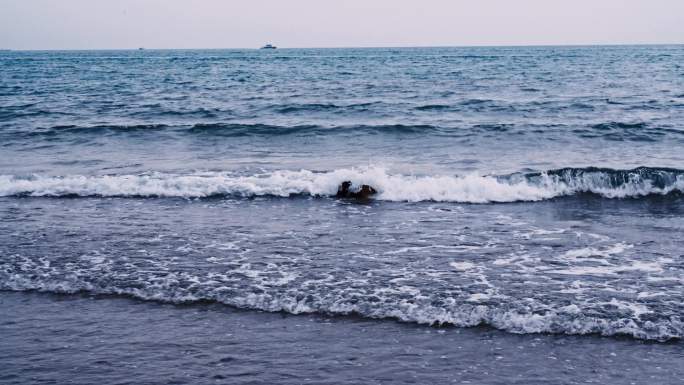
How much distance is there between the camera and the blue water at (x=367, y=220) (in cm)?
761

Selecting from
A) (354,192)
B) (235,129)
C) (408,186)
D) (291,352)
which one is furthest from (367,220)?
(235,129)

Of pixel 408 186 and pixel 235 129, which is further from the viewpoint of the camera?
pixel 235 129

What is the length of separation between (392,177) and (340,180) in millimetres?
1414

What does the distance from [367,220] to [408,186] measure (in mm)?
→ 2713

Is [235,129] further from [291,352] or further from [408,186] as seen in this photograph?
[291,352]

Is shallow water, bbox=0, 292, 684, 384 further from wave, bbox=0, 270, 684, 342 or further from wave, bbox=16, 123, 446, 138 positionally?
wave, bbox=16, 123, 446, 138

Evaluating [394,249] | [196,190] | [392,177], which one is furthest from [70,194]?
[394,249]

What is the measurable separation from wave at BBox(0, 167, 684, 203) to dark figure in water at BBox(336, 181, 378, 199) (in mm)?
154

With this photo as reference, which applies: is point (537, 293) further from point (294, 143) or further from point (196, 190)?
point (294, 143)

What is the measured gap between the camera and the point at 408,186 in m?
14.9

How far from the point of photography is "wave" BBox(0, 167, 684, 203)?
47.9 feet

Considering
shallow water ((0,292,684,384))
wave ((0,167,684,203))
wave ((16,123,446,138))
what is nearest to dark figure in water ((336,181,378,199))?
wave ((0,167,684,203))

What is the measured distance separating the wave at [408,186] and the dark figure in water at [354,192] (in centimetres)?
15

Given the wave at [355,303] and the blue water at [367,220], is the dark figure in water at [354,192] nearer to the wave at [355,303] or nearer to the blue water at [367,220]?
the blue water at [367,220]
